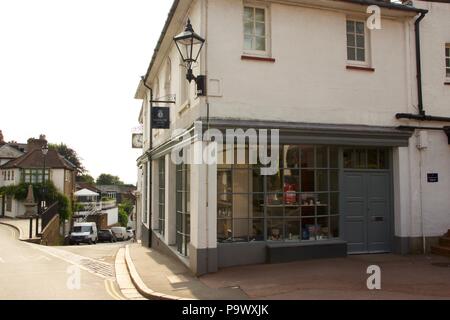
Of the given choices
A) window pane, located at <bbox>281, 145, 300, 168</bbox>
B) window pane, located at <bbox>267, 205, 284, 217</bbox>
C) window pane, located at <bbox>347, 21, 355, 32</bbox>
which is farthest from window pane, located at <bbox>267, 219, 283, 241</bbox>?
window pane, located at <bbox>347, 21, 355, 32</bbox>

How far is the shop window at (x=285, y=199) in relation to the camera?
387 inches

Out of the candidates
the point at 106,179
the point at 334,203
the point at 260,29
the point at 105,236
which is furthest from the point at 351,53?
the point at 106,179

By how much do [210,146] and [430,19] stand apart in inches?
260

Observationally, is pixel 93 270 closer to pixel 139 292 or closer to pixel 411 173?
pixel 139 292

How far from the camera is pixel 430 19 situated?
11.1 meters

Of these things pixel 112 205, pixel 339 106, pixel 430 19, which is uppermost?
pixel 430 19

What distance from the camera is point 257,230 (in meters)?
9.98

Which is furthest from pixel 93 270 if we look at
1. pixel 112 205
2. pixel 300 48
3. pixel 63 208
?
pixel 112 205

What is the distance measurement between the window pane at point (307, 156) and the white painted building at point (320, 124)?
3cm

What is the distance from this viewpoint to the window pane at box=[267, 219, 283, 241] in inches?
395

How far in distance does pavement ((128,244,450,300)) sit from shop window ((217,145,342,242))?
773 millimetres

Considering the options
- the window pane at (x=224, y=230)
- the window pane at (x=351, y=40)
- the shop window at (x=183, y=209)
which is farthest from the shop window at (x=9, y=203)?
the window pane at (x=351, y=40)

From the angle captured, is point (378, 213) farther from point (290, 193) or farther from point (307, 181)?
point (290, 193)

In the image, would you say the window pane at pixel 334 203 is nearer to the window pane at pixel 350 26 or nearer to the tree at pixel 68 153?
the window pane at pixel 350 26
